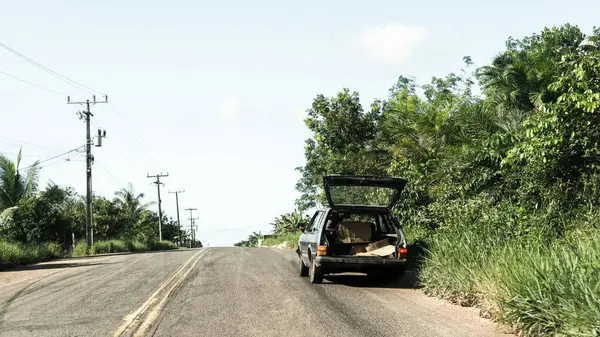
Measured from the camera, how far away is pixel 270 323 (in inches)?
311

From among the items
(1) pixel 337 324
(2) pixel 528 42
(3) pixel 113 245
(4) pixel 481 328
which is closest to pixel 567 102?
(4) pixel 481 328

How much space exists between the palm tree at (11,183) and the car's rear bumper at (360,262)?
24.5 m

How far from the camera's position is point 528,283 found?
24.5ft

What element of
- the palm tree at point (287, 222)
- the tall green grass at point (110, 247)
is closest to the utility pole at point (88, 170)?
the tall green grass at point (110, 247)

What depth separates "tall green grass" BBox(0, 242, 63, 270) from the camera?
22.2m

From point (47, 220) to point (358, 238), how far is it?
1147 inches

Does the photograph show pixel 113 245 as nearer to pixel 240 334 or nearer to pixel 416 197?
pixel 416 197

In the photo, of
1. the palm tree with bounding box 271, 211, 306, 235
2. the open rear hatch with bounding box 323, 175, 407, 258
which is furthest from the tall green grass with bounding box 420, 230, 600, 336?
the palm tree with bounding box 271, 211, 306, 235

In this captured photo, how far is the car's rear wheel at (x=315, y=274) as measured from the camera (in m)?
12.4

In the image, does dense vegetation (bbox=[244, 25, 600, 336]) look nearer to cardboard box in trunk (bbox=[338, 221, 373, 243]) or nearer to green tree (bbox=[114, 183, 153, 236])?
cardboard box in trunk (bbox=[338, 221, 373, 243])

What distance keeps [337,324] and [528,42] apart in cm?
3873

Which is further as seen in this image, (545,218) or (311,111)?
(311,111)

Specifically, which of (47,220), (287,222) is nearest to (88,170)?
(47,220)

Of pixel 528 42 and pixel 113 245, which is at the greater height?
pixel 528 42
